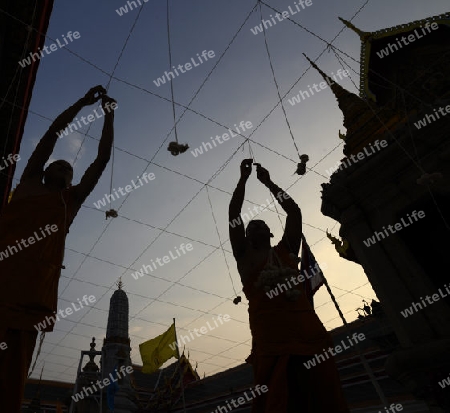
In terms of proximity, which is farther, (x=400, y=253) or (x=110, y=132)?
(x=400, y=253)

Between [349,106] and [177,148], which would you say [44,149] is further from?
[349,106]

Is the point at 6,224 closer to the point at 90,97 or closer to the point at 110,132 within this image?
the point at 110,132

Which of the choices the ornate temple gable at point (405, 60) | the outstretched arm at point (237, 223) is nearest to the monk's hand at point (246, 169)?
the outstretched arm at point (237, 223)

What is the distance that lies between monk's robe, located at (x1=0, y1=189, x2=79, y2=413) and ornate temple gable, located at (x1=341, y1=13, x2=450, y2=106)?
7997 mm

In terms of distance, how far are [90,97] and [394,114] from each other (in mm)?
8441

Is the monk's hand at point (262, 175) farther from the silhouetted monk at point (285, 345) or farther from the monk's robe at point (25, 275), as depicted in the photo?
the monk's robe at point (25, 275)

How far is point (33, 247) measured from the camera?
1.90 metres

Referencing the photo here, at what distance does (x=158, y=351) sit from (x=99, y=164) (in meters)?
15.9

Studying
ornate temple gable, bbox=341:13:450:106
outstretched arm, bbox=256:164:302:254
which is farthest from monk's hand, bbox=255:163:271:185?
ornate temple gable, bbox=341:13:450:106

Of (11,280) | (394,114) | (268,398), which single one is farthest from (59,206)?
(394,114)

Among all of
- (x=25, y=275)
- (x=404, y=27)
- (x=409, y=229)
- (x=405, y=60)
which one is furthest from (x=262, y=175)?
(x=404, y=27)

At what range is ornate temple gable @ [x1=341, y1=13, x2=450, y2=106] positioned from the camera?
324 inches

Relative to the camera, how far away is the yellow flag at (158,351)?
1592cm

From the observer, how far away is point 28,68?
5484mm
